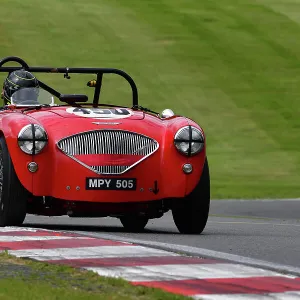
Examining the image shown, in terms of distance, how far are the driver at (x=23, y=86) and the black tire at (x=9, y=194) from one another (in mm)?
1440

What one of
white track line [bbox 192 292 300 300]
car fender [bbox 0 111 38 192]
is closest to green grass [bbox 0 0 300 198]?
car fender [bbox 0 111 38 192]

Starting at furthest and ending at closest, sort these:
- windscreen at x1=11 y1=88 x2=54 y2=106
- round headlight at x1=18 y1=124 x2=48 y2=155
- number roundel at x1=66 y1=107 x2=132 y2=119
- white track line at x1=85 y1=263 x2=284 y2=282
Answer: windscreen at x1=11 y1=88 x2=54 y2=106 < number roundel at x1=66 y1=107 x2=132 y2=119 < round headlight at x1=18 y1=124 x2=48 y2=155 < white track line at x1=85 y1=263 x2=284 y2=282

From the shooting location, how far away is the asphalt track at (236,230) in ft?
31.9

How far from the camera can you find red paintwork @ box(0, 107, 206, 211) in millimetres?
11195

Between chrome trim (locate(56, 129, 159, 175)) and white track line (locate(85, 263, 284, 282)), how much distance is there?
3.34m

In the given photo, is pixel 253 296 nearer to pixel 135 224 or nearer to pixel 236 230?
pixel 236 230

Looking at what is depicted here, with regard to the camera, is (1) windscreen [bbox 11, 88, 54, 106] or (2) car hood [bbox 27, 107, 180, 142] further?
(1) windscreen [bbox 11, 88, 54, 106]

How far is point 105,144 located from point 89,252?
265 cm

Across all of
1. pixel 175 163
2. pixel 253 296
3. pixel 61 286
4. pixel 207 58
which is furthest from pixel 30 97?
pixel 207 58

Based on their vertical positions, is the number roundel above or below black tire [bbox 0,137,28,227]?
above

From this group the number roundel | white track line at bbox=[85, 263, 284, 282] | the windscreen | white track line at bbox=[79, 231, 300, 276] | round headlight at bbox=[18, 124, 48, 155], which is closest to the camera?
white track line at bbox=[85, 263, 284, 282]

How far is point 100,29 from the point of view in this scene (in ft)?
118

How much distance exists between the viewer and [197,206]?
11.7 m

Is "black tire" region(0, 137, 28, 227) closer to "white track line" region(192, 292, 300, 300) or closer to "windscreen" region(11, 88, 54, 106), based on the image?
"windscreen" region(11, 88, 54, 106)
